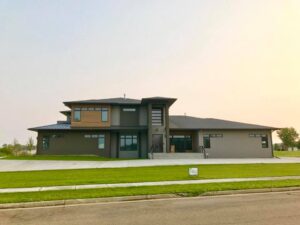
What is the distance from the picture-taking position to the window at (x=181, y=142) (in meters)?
36.1

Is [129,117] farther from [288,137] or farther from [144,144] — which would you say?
[288,137]

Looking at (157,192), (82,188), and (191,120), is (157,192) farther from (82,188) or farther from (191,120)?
(191,120)

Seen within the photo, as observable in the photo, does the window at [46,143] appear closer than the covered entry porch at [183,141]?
Yes

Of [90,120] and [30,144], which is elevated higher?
[90,120]

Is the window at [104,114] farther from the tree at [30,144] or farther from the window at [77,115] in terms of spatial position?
the tree at [30,144]

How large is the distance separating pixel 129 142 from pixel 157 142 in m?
3.96

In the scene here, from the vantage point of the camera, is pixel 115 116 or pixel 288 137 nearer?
pixel 115 116

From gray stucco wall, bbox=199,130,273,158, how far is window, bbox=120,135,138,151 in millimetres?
8433

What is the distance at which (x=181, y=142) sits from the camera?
36.4 meters

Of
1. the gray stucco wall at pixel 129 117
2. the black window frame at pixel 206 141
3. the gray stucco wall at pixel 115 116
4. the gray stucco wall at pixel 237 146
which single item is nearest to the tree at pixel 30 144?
the gray stucco wall at pixel 115 116

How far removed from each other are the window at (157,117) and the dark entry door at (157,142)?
4.95ft

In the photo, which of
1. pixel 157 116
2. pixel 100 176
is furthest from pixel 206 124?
pixel 100 176

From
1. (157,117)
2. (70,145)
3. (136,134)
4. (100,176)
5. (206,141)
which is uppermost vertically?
(157,117)

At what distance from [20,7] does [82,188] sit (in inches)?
487
